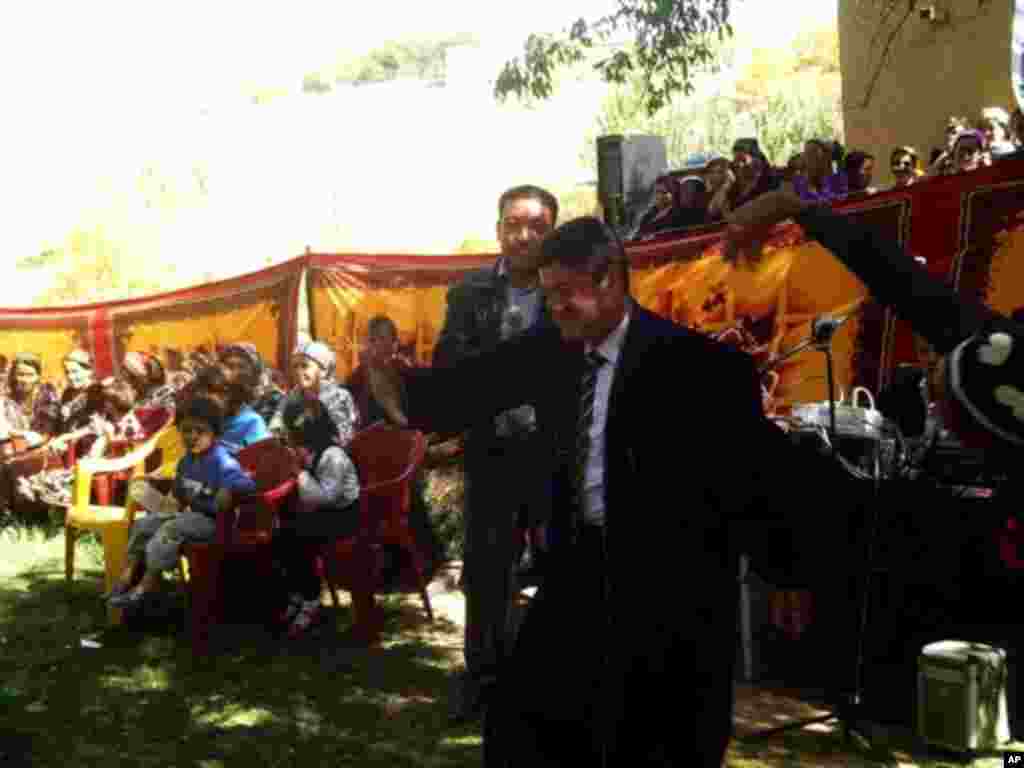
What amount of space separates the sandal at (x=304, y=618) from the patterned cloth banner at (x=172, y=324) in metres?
3.68

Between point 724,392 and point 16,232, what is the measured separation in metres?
35.7

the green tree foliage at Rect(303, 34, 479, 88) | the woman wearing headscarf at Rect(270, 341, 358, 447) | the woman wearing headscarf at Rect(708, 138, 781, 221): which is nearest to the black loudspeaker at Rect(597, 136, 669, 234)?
the woman wearing headscarf at Rect(708, 138, 781, 221)

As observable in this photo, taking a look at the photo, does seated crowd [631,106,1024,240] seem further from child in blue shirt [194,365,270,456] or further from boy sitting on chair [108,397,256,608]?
boy sitting on chair [108,397,256,608]

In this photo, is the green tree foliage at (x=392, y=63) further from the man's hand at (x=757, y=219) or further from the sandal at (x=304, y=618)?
the man's hand at (x=757, y=219)

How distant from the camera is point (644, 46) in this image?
8.96m

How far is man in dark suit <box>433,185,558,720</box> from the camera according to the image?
19.1 feet

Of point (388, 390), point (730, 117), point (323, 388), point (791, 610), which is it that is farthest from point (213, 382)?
point (730, 117)

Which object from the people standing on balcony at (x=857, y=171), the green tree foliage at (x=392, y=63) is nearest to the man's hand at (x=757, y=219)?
the people standing on balcony at (x=857, y=171)

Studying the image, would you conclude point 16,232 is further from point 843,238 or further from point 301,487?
point 843,238

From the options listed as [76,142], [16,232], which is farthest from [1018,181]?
[76,142]

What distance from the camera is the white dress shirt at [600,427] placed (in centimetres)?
380

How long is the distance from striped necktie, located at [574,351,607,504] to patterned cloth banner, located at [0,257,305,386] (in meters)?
7.79

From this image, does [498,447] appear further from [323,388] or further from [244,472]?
[323,388]

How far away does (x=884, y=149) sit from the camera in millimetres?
16641
